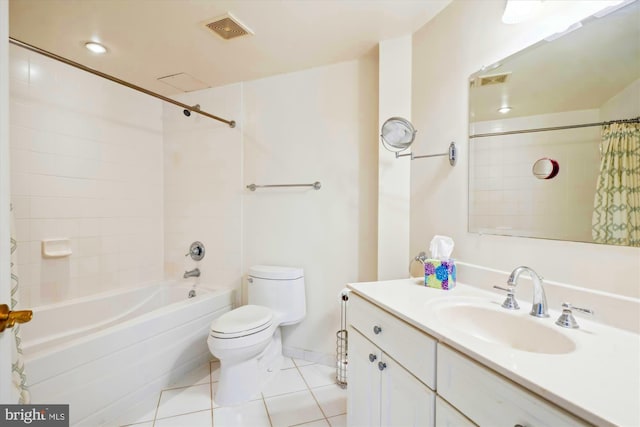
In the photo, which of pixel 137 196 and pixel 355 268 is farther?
pixel 137 196

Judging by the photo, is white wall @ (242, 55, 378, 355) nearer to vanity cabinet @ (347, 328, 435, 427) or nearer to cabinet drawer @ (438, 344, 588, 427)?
vanity cabinet @ (347, 328, 435, 427)

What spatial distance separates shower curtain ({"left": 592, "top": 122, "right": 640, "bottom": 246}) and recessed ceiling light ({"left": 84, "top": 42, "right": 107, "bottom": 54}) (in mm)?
2631

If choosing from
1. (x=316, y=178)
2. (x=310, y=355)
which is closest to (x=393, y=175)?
(x=316, y=178)

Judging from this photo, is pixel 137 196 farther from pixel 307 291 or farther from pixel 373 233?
pixel 373 233

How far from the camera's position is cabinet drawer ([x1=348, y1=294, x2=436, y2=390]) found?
847mm

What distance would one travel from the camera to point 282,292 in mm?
2033

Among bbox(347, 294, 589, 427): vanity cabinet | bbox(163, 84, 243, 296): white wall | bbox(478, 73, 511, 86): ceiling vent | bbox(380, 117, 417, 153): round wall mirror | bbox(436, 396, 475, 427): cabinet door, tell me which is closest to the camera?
bbox(347, 294, 589, 427): vanity cabinet

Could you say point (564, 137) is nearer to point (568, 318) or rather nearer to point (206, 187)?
point (568, 318)

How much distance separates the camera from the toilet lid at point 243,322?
1.64 metres

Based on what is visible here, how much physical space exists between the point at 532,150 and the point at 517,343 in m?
0.72

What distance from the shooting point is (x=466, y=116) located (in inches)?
54.1

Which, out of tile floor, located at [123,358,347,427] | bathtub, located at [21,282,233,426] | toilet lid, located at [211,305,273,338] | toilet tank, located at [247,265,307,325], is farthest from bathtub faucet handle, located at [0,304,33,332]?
toilet tank, located at [247,265,307,325]

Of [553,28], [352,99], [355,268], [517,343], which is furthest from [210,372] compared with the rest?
[553,28]

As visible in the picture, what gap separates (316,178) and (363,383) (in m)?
1.38
